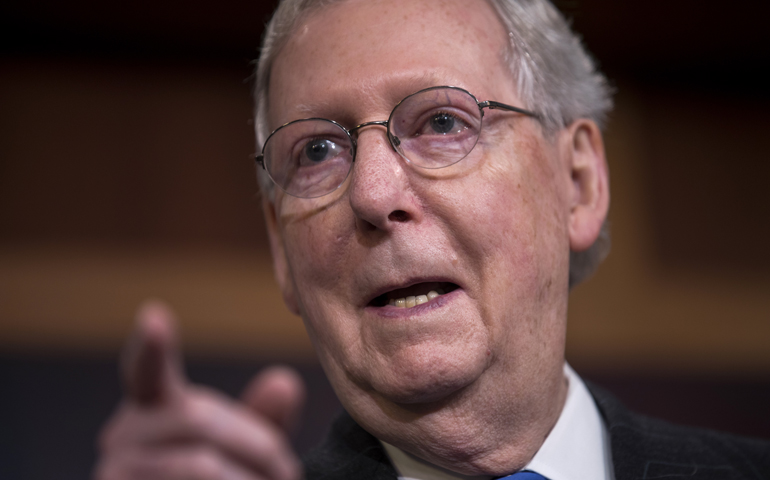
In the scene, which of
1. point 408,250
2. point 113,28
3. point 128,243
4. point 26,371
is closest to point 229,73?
point 113,28

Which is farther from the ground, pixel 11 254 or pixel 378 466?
pixel 11 254

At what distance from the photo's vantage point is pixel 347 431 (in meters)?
1.36

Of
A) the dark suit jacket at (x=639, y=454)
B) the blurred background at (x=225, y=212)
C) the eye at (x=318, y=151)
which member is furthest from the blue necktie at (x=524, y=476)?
the blurred background at (x=225, y=212)

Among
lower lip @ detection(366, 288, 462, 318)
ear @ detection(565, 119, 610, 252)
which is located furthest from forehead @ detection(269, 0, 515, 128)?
lower lip @ detection(366, 288, 462, 318)

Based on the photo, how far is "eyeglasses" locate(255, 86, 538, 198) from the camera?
1.21 m

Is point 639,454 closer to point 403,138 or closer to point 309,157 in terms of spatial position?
point 403,138

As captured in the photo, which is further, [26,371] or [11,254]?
[11,254]

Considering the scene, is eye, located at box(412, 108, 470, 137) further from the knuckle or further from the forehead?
the knuckle

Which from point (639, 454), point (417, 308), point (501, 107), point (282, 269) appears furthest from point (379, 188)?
point (639, 454)

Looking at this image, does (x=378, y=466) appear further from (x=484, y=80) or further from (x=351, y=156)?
(x=484, y=80)

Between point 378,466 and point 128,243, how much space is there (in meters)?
2.92

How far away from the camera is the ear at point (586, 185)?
141 cm

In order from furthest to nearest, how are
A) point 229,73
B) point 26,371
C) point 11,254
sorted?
point 229,73, point 11,254, point 26,371

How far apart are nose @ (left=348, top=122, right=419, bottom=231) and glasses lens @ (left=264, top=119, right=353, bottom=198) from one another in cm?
7
